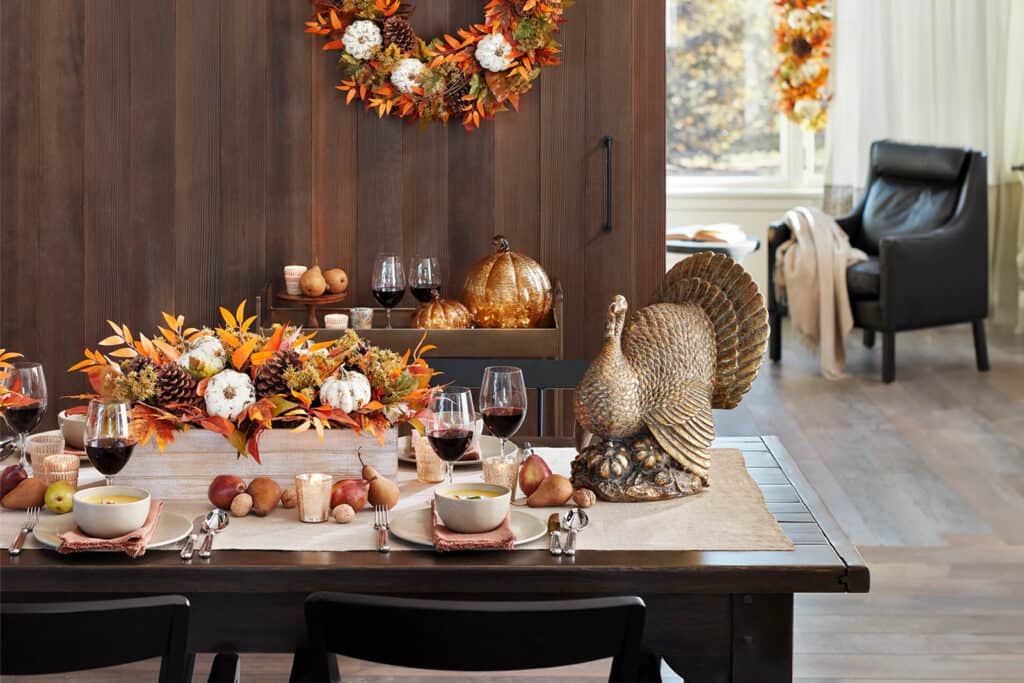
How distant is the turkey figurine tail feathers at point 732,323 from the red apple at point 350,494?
1.89 feet

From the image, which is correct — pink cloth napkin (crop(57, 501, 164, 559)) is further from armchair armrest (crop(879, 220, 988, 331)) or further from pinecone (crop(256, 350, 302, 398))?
armchair armrest (crop(879, 220, 988, 331))

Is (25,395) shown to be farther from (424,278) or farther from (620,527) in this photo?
(424,278)

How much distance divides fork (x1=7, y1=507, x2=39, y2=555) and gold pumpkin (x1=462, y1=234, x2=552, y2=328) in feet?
6.85

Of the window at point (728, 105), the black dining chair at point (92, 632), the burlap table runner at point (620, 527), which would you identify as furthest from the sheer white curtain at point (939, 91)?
the black dining chair at point (92, 632)

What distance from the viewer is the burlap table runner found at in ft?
5.95

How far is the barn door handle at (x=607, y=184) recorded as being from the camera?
13.7ft

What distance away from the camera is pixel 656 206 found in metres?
4.21

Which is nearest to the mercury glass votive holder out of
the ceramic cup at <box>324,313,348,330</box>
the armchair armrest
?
the ceramic cup at <box>324,313,348,330</box>

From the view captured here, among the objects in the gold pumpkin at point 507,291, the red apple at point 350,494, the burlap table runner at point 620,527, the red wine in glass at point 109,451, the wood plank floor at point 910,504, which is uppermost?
the gold pumpkin at point 507,291

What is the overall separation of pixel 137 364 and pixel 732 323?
0.93 m

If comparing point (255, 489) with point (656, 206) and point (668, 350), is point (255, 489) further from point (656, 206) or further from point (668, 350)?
point (656, 206)

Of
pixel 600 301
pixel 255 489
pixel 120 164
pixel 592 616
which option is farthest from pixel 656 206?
pixel 592 616

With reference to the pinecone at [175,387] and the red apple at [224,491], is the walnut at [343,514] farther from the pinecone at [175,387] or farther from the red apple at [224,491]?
the pinecone at [175,387]

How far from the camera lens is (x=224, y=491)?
6.39ft
